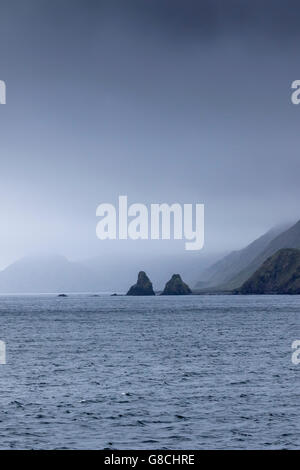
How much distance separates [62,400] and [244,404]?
52.0ft

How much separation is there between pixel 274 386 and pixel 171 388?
34.3 ft

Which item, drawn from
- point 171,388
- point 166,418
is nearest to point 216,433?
point 166,418

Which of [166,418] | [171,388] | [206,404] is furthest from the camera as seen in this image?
[171,388]

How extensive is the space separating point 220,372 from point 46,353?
3457 cm

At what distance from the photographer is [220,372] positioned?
2808 inches

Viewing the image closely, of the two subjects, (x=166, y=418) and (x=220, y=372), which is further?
(x=220, y=372)
